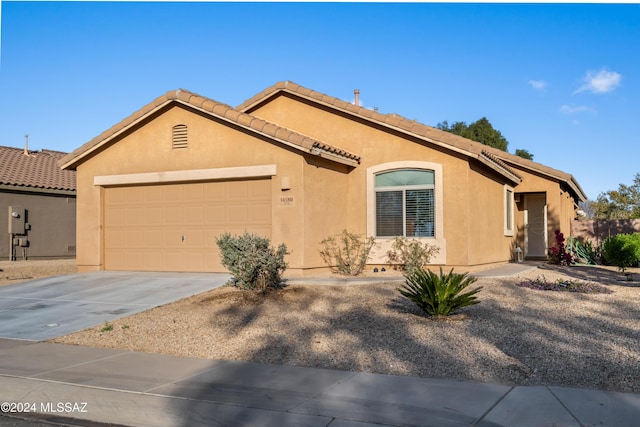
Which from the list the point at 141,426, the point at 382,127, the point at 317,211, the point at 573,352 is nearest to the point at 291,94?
the point at 382,127

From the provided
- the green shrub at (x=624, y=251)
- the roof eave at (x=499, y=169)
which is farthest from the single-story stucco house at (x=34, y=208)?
the green shrub at (x=624, y=251)

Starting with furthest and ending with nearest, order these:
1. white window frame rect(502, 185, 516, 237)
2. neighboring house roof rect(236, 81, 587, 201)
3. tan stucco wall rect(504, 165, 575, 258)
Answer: tan stucco wall rect(504, 165, 575, 258)
white window frame rect(502, 185, 516, 237)
neighboring house roof rect(236, 81, 587, 201)

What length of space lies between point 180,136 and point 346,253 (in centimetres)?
542

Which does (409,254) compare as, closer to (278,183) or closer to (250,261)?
(278,183)

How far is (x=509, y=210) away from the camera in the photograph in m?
20.0

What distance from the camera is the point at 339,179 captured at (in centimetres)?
1650

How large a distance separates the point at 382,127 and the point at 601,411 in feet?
37.7

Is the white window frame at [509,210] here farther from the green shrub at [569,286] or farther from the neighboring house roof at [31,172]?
the neighboring house roof at [31,172]

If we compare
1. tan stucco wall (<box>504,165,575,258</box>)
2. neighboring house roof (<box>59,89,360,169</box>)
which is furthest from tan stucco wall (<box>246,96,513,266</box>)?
tan stucco wall (<box>504,165,575,258</box>)

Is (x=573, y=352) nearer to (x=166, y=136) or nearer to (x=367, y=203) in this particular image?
(x=367, y=203)

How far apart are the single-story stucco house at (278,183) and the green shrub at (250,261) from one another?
272 centimetres

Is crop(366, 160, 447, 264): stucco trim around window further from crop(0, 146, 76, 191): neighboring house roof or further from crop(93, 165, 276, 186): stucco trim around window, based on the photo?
crop(0, 146, 76, 191): neighboring house roof

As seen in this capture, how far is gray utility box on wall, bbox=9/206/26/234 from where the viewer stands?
23.6 meters

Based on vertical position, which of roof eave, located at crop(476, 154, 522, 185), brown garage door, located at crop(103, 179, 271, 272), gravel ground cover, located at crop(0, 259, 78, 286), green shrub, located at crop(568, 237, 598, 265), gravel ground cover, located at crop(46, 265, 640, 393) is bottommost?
gravel ground cover, located at crop(46, 265, 640, 393)
